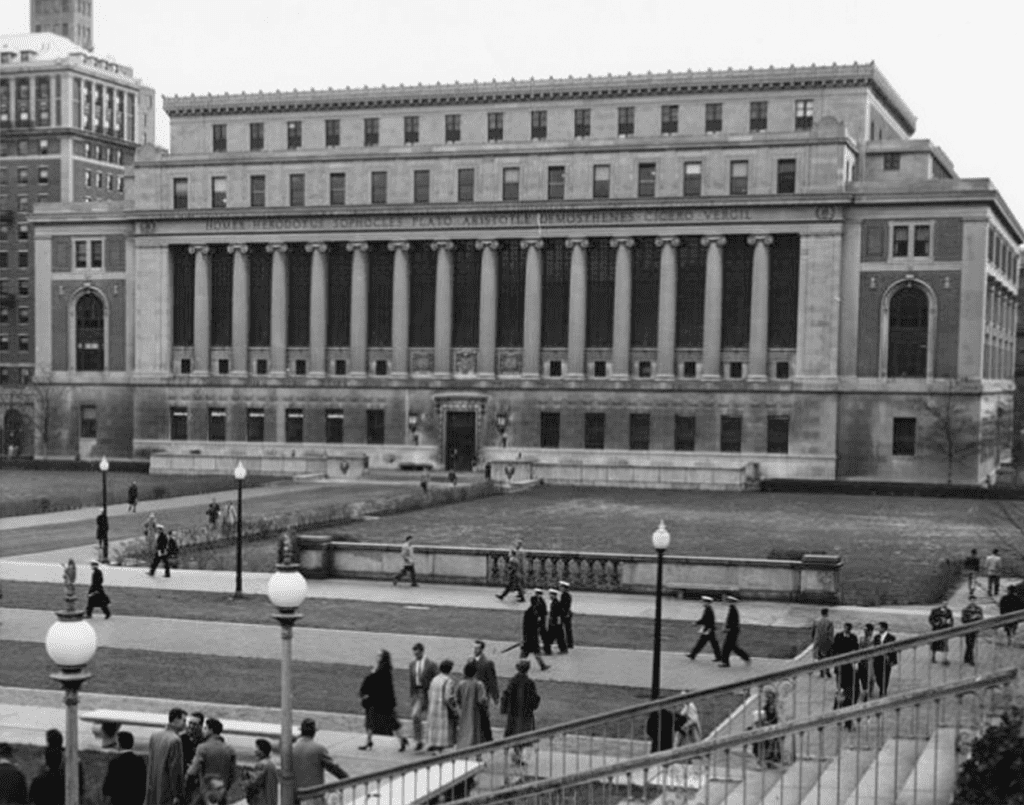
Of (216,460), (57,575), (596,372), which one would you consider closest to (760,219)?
(596,372)

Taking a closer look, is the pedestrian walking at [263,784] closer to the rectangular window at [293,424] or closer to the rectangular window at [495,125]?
the rectangular window at [293,424]

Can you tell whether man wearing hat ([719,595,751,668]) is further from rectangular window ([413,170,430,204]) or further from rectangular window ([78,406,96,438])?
rectangular window ([78,406,96,438])

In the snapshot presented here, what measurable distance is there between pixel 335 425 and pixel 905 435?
3883 centimetres

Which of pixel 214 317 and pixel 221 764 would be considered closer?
pixel 221 764

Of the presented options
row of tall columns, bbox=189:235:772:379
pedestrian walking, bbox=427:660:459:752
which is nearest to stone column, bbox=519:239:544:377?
row of tall columns, bbox=189:235:772:379

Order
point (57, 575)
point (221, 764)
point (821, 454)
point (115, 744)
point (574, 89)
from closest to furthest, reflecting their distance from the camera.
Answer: point (221, 764) → point (115, 744) → point (57, 575) → point (821, 454) → point (574, 89)

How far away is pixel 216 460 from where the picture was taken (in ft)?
298

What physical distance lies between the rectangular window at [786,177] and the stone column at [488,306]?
19.5 m

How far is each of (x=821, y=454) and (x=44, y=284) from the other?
58.9 m

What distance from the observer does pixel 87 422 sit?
339 feet

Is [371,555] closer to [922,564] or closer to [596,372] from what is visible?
[922,564]

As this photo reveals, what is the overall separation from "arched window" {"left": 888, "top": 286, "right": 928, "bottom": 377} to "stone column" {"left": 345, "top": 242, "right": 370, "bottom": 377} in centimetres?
3607

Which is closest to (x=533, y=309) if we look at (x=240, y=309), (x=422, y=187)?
(x=422, y=187)

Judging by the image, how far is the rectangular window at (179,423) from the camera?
326 feet
